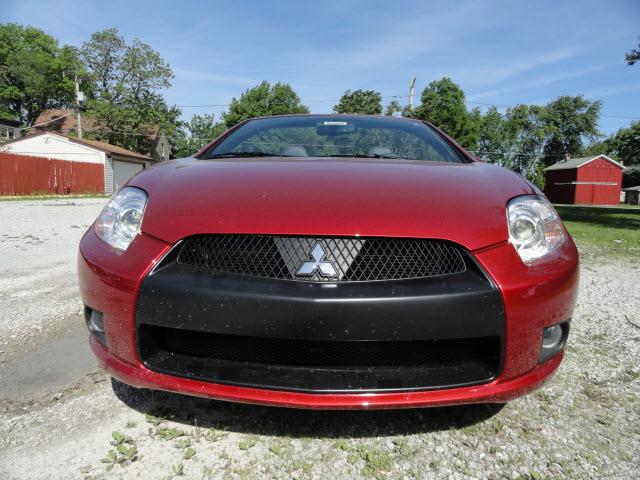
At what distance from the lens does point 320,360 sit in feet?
4.45

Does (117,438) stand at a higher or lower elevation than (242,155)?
lower

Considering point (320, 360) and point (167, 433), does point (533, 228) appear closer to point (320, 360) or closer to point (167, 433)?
point (320, 360)

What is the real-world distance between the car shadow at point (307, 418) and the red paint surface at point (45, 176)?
857 inches

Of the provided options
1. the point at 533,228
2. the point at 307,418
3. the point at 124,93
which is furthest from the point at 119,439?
the point at 124,93

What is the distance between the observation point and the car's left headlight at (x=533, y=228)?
1415 mm

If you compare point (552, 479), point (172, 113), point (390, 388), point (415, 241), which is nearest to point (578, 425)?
point (552, 479)

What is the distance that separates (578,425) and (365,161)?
1.37 meters

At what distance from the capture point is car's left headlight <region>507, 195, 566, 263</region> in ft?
4.64

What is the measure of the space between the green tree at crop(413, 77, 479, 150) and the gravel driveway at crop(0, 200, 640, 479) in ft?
149

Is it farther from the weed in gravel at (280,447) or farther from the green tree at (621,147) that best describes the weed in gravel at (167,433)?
the green tree at (621,147)

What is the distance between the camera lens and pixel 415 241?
1.37 m

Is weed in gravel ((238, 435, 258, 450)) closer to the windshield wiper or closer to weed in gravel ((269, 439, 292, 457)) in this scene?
weed in gravel ((269, 439, 292, 457))

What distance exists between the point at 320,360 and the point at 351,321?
0.21 metres

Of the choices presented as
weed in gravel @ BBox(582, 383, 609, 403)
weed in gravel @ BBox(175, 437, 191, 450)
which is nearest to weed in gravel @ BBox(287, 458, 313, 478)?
weed in gravel @ BBox(175, 437, 191, 450)
